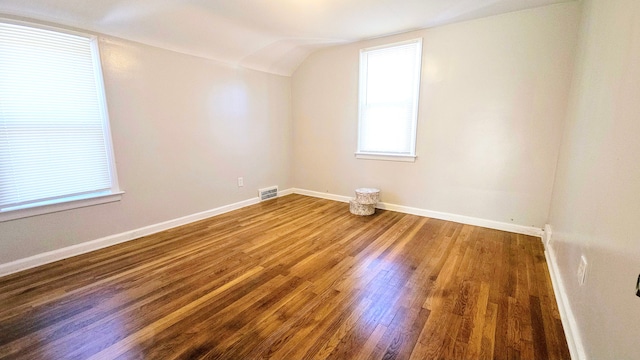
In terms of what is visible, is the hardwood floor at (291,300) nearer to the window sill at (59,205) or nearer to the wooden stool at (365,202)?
the window sill at (59,205)

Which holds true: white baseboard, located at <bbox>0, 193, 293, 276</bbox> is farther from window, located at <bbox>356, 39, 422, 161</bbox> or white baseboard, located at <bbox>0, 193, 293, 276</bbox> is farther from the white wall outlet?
the white wall outlet

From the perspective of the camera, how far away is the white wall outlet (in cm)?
138

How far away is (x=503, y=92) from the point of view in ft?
9.25

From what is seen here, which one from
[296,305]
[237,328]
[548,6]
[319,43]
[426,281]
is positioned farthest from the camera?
[319,43]

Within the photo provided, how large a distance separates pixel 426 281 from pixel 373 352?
86cm

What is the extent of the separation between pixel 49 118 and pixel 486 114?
435 cm

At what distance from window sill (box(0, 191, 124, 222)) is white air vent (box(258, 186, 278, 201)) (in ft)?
6.29

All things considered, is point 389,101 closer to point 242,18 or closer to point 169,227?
point 242,18

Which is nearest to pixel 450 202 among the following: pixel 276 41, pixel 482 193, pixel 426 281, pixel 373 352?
pixel 482 193

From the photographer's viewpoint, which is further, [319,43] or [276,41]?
[319,43]

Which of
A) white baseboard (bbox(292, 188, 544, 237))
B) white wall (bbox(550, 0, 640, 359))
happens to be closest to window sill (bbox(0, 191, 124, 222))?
white baseboard (bbox(292, 188, 544, 237))

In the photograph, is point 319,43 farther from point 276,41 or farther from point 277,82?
point 277,82

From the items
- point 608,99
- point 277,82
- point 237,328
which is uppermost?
point 277,82

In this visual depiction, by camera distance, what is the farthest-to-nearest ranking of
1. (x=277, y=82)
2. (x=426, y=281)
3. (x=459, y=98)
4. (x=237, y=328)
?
(x=277, y=82)
(x=459, y=98)
(x=426, y=281)
(x=237, y=328)
